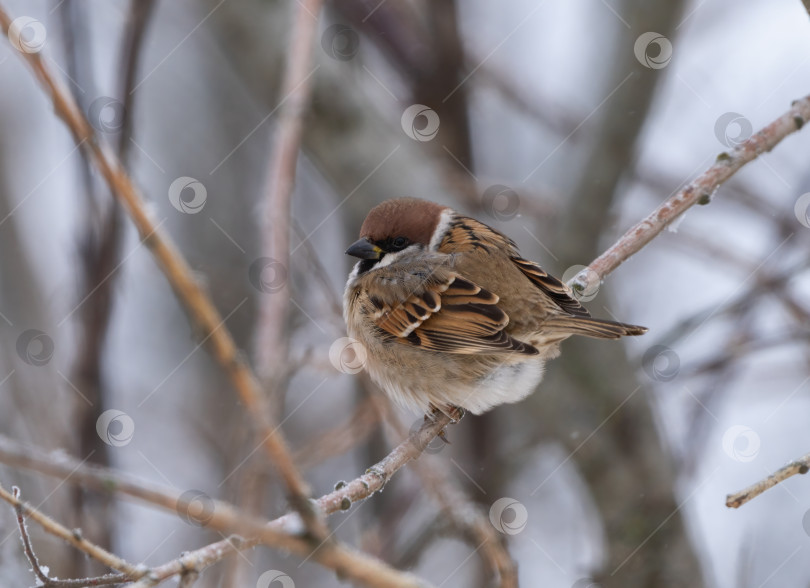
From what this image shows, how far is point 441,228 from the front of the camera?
3.93 metres

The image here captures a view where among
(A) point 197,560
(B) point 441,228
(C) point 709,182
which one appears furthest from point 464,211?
(A) point 197,560

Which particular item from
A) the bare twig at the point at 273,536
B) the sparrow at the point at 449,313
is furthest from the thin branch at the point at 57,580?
the sparrow at the point at 449,313

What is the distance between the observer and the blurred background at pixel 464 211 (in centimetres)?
424

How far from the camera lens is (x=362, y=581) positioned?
136 centimetres

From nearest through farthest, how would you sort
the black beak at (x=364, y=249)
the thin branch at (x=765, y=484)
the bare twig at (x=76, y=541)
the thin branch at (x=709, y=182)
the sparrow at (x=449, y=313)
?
the bare twig at (x=76, y=541), the thin branch at (x=765, y=484), the thin branch at (x=709, y=182), the sparrow at (x=449, y=313), the black beak at (x=364, y=249)

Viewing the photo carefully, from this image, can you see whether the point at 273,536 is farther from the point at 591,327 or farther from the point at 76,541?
the point at 591,327

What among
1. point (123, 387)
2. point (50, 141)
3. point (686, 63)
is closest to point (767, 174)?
point (686, 63)

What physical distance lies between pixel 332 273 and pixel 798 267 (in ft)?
15.0

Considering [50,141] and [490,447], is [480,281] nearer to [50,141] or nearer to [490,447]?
[490,447]

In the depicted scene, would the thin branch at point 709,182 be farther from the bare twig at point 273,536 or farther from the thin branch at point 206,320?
the thin branch at point 206,320

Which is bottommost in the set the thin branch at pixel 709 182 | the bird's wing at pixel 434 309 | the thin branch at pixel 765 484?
the thin branch at pixel 765 484

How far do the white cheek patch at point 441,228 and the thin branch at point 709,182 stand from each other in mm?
1004

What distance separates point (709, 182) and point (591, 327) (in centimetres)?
72

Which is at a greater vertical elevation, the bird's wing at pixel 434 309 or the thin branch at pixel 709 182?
the bird's wing at pixel 434 309
